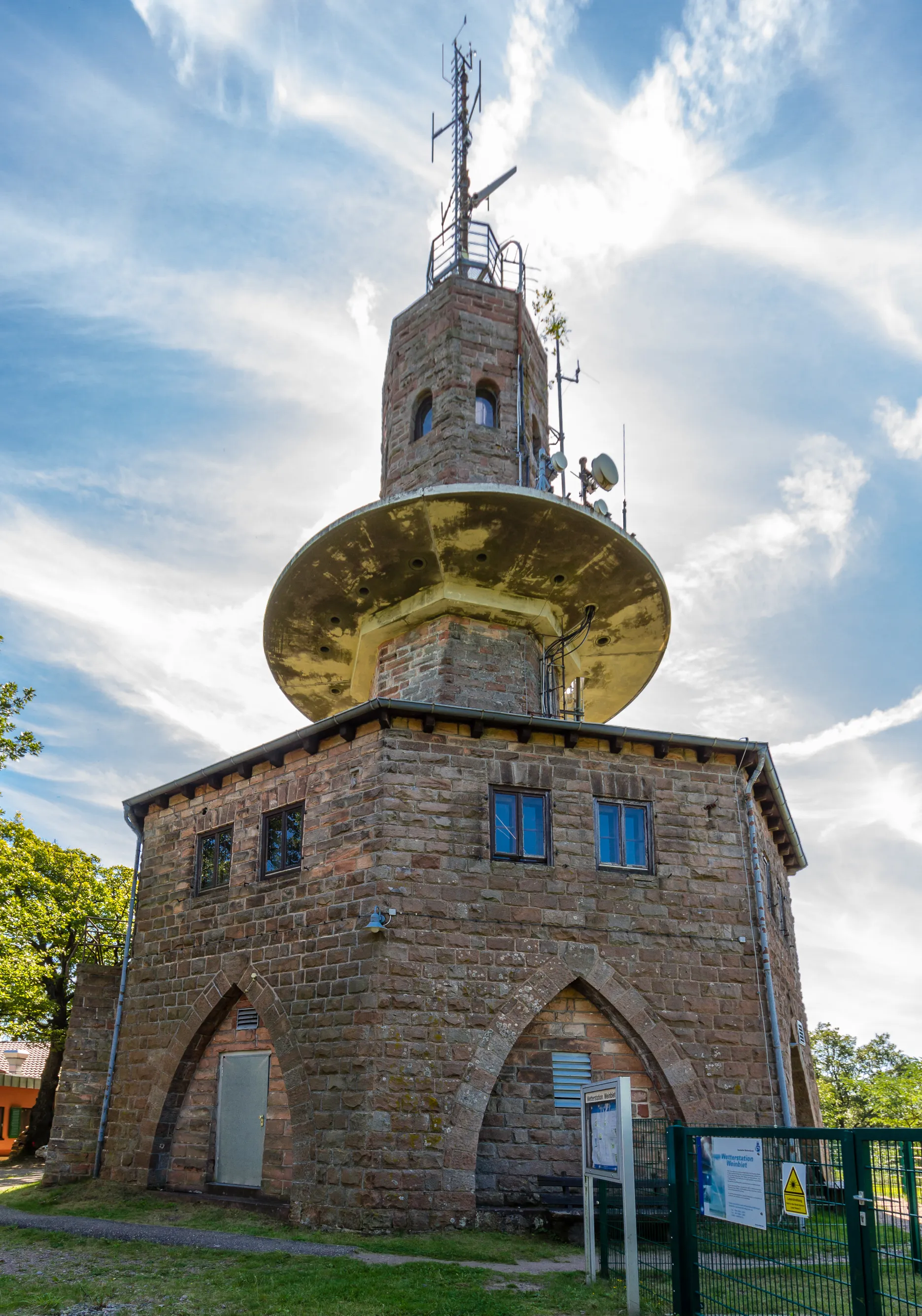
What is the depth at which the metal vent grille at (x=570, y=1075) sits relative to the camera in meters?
12.0

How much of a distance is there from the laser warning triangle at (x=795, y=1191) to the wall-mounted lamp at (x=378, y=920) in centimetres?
635

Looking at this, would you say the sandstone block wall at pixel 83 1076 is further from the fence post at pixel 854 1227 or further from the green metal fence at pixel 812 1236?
the fence post at pixel 854 1227

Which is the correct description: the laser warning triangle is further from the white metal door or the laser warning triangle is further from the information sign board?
the white metal door

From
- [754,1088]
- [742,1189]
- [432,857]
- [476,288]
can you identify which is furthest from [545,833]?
[476,288]

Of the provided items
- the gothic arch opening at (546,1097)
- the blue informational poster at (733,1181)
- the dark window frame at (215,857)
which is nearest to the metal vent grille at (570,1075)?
the gothic arch opening at (546,1097)

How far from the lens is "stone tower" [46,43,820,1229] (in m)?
11.6

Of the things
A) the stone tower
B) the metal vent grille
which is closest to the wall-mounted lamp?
the stone tower

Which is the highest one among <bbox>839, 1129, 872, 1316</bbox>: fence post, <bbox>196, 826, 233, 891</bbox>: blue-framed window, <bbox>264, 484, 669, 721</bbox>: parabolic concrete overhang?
<bbox>264, 484, 669, 721</bbox>: parabolic concrete overhang

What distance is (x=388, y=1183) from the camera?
10859 mm

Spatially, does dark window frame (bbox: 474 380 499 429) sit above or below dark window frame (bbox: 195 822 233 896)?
above

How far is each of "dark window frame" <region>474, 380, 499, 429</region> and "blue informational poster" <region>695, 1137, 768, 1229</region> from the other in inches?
521

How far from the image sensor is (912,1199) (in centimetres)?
574

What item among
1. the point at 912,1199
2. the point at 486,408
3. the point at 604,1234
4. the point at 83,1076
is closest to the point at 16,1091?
the point at 83,1076

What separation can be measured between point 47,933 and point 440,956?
16157 mm
